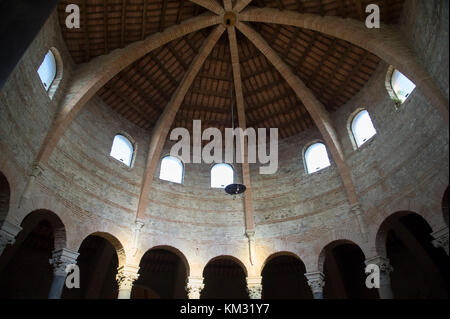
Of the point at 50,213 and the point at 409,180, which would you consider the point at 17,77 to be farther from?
the point at 409,180

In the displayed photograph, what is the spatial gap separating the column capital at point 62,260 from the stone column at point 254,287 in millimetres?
6713

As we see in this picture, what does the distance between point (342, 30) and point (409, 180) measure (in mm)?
5915

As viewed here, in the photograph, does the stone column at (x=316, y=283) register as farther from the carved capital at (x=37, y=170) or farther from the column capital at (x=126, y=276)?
the carved capital at (x=37, y=170)

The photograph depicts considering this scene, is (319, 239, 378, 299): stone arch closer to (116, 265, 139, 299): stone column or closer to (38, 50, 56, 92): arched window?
(116, 265, 139, 299): stone column

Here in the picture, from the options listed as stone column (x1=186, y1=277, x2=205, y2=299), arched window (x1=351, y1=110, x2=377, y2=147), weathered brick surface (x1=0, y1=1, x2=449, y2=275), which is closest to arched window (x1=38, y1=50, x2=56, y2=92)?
weathered brick surface (x1=0, y1=1, x2=449, y2=275)

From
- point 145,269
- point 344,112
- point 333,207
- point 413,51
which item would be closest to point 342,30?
point 413,51

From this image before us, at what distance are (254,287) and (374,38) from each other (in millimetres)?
10376

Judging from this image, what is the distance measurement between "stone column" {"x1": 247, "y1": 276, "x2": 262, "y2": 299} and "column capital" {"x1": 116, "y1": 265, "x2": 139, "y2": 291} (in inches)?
178

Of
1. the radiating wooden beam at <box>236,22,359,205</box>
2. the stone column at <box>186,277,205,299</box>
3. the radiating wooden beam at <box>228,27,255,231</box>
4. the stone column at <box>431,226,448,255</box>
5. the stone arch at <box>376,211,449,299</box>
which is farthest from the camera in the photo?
the stone arch at <box>376,211,449,299</box>

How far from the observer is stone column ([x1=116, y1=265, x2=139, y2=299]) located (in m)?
13.4

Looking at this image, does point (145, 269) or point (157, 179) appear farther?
point (145, 269)

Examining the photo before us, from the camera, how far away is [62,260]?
12117 mm

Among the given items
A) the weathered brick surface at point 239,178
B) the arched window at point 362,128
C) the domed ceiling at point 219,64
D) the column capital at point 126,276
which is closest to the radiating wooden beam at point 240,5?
the domed ceiling at point 219,64

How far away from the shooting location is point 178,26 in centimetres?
1479
